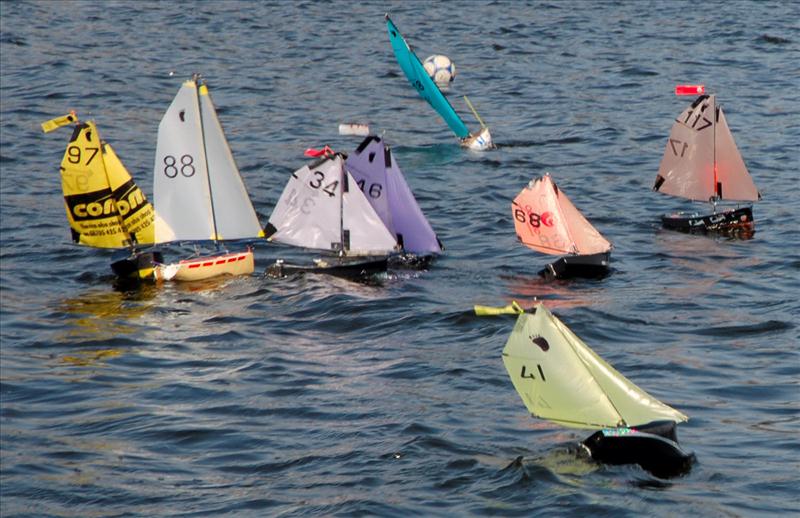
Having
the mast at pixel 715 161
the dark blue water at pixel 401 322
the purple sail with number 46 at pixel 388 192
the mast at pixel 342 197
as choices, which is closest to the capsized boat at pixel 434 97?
the dark blue water at pixel 401 322

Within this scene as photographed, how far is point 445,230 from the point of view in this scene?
44.6 meters

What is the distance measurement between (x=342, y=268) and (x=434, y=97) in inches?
830

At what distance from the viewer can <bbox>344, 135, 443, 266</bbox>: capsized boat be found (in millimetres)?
39125

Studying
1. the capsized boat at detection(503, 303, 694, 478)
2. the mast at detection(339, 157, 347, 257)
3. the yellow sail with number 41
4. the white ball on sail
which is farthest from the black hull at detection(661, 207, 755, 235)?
the white ball on sail

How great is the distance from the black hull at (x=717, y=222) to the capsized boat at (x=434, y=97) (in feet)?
45.4

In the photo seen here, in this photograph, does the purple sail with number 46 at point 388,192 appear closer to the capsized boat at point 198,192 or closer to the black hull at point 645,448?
the capsized boat at point 198,192

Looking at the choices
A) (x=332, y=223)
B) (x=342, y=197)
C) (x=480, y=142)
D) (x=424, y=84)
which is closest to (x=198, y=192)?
(x=332, y=223)

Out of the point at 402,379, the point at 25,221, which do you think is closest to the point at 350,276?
the point at 402,379

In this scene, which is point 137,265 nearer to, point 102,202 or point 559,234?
point 102,202

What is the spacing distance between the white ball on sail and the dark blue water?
0.84 m

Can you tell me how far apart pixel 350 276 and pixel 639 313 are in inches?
316

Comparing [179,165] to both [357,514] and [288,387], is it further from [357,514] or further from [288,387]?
[357,514]

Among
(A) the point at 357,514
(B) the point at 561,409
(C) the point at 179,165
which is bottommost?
(A) the point at 357,514

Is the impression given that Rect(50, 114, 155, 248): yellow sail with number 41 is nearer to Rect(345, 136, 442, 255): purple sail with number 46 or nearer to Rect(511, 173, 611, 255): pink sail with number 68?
Rect(345, 136, 442, 255): purple sail with number 46
